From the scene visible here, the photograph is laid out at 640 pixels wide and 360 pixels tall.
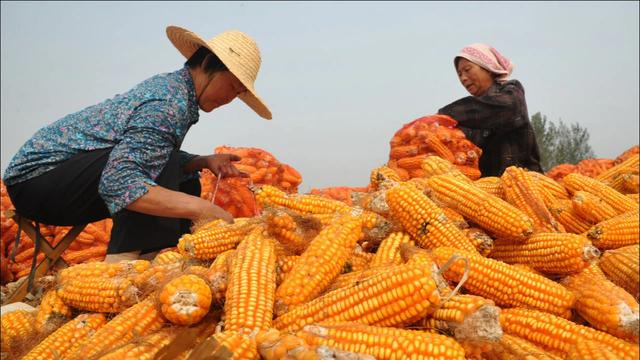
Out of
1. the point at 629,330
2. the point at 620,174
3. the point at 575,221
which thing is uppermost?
the point at 620,174

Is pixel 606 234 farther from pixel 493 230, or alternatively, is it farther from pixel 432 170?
pixel 432 170

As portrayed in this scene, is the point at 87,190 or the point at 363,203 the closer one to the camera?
the point at 363,203

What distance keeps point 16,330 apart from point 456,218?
244 centimetres

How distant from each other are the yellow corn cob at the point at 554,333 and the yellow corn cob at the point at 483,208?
62 centimetres

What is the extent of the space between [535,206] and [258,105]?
9.09 ft

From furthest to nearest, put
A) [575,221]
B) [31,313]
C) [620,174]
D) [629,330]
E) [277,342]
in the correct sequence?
[620,174]
[575,221]
[31,313]
[629,330]
[277,342]

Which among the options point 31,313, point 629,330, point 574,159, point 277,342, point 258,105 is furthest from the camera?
point 574,159

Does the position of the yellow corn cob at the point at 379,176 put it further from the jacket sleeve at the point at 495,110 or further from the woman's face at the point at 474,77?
the woman's face at the point at 474,77

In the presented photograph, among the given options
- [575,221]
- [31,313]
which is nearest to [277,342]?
[31,313]

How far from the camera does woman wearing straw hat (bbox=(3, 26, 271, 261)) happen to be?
11.0 ft

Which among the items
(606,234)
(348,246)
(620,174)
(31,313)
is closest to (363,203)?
(348,246)

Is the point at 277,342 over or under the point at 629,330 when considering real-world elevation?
Answer: under

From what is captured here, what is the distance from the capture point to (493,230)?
2537 millimetres

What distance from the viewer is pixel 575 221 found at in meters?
3.05
